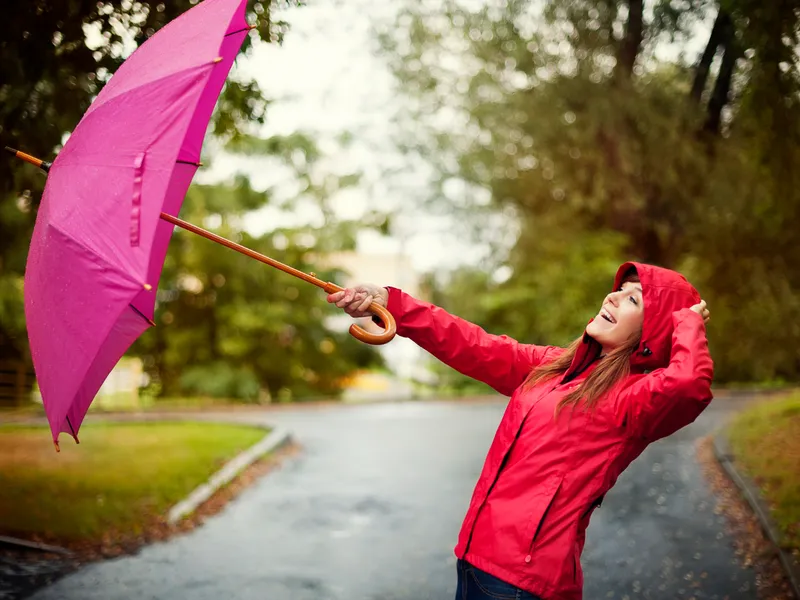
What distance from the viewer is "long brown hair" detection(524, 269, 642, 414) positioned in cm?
321

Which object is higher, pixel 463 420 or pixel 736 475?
pixel 736 475

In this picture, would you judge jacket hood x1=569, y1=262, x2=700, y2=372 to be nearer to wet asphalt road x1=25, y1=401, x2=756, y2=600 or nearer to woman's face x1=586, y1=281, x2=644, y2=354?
woman's face x1=586, y1=281, x2=644, y2=354

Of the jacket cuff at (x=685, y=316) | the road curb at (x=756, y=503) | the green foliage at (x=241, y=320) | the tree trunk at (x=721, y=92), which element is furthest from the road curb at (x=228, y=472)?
the green foliage at (x=241, y=320)

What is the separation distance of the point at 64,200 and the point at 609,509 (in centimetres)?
682

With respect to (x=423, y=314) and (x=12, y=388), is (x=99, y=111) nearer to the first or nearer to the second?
(x=423, y=314)

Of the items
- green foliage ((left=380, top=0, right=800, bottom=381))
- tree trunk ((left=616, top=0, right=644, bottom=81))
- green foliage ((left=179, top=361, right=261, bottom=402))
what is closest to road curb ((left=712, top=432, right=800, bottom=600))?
green foliage ((left=380, top=0, right=800, bottom=381))

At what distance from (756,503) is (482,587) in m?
6.18

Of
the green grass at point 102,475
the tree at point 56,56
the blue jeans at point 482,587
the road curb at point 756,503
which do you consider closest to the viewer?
the blue jeans at point 482,587

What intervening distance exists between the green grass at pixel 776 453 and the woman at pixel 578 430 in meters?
4.42

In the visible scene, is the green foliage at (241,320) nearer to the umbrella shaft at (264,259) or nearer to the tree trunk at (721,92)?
the tree trunk at (721,92)

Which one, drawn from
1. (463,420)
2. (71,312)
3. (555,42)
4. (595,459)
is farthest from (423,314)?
(463,420)

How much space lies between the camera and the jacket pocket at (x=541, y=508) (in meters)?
3.08

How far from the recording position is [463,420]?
57.9 feet

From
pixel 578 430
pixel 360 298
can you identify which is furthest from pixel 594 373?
pixel 360 298
